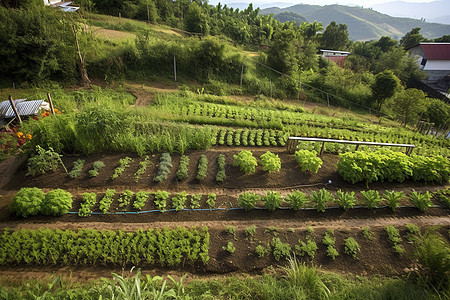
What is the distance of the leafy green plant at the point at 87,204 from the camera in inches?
235

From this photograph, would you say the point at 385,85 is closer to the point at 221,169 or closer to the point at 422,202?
the point at 422,202

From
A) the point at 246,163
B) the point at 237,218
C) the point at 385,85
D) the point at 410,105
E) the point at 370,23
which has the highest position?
the point at 370,23

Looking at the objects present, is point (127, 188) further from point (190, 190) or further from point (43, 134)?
point (43, 134)

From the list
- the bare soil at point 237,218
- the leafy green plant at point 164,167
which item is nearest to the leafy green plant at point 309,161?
the bare soil at point 237,218

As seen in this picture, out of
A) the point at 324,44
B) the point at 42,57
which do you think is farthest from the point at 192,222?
the point at 324,44

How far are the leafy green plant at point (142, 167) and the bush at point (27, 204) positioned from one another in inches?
94.2

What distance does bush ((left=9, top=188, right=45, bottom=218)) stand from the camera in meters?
5.73

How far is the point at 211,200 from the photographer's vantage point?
6.52 meters

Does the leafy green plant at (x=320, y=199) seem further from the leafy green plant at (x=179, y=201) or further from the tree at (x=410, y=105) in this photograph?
the tree at (x=410, y=105)

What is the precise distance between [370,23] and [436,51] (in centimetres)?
15339

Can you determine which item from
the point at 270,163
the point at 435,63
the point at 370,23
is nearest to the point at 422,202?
the point at 270,163

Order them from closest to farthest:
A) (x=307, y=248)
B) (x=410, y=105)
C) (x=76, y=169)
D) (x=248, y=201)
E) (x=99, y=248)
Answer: (x=99, y=248), (x=307, y=248), (x=248, y=201), (x=76, y=169), (x=410, y=105)

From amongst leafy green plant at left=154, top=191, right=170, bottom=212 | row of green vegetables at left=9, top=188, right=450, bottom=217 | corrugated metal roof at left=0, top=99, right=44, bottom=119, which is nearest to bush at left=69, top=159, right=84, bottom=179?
row of green vegetables at left=9, top=188, right=450, bottom=217

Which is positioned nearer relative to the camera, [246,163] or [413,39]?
[246,163]
